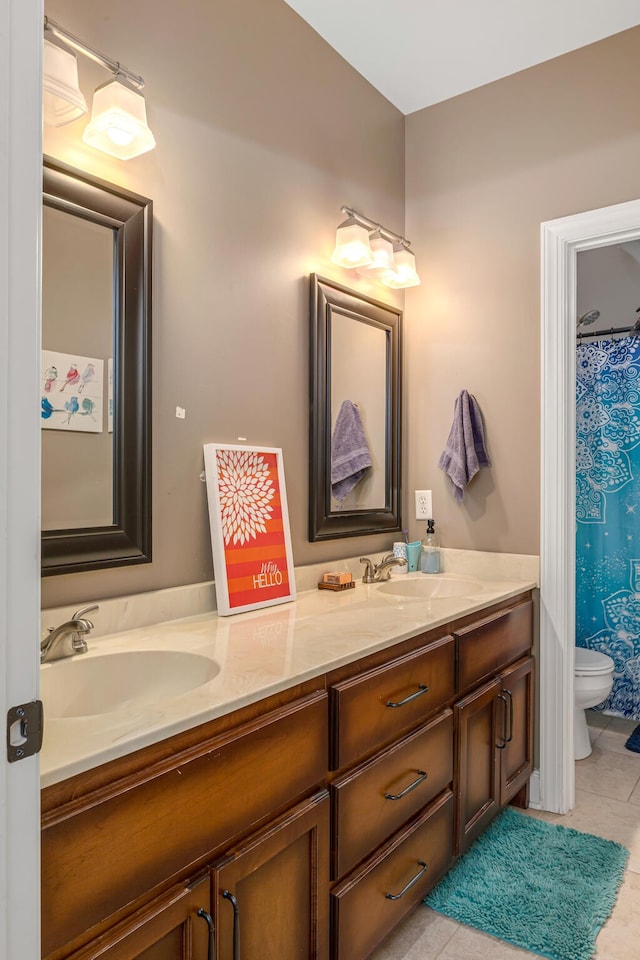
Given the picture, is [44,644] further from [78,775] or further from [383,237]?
[383,237]

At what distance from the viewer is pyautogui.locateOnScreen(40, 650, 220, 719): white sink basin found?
1.30m

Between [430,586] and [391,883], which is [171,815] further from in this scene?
[430,586]

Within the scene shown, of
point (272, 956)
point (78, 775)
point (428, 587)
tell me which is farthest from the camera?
point (428, 587)

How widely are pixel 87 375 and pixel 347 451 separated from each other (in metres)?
1.10

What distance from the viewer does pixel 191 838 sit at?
102 centimetres

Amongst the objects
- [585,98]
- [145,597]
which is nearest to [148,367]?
[145,597]

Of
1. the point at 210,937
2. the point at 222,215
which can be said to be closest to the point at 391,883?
the point at 210,937

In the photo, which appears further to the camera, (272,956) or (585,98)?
(585,98)

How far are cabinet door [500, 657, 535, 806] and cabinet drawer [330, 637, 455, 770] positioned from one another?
1.54ft

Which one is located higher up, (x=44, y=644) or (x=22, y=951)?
(x=44, y=644)

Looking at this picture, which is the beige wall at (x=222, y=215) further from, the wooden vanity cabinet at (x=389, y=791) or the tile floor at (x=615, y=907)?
the tile floor at (x=615, y=907)

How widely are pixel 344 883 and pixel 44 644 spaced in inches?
32.3

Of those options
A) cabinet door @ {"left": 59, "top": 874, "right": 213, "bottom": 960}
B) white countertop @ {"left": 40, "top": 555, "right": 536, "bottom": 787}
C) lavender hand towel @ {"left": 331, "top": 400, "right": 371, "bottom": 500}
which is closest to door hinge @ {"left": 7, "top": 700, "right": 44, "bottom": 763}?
white countertop @ {"left": 40, "top": 555, "right": 536, "bottom": 787}

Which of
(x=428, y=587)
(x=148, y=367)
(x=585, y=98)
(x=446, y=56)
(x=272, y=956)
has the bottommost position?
(x=272, y=956)
